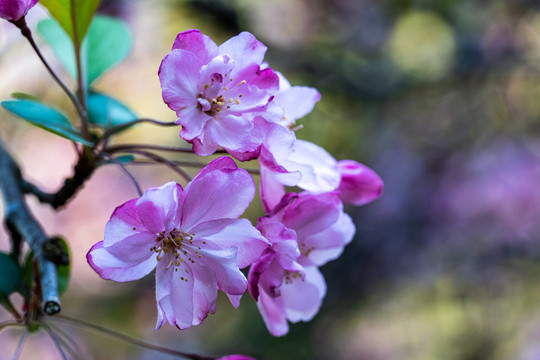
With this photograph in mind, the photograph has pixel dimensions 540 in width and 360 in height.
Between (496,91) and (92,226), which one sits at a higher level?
(496,91)

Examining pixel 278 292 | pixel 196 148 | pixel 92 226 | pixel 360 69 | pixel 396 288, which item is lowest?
pixel 92 226

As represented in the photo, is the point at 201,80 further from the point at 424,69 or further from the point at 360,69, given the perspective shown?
the point at 424,69

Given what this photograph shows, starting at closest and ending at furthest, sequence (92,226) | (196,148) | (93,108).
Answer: (196,148)
(93,108)
(92,226)

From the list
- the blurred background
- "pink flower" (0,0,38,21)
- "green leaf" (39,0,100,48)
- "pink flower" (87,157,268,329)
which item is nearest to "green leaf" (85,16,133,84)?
"green leaf" (39,0,100,48)

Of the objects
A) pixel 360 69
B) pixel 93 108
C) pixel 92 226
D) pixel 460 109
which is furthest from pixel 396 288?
pixel 93 108

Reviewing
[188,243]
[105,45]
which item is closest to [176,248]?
[188,243]

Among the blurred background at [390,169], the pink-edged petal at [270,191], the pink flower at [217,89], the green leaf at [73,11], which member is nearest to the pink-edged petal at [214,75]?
the pink flower at [217,89]

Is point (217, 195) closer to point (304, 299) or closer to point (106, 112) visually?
point (304, 299)
